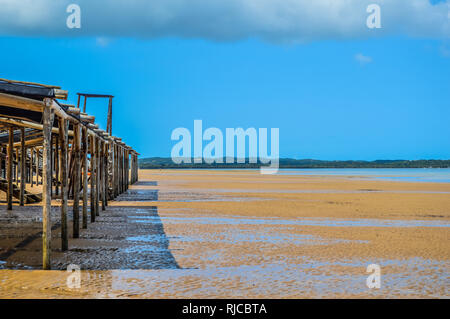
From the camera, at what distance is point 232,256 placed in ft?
26.9

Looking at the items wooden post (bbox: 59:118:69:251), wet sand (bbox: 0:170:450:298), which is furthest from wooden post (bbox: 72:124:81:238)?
wooden post (bbox: 59:118:69:251)

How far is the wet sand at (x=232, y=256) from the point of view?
605cm

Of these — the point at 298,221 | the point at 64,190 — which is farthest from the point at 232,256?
the point at 298,221

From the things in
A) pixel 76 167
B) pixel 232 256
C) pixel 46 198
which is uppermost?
pixel 76 167

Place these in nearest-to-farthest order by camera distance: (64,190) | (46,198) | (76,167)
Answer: (46,198) < (64,190) < (76,167)

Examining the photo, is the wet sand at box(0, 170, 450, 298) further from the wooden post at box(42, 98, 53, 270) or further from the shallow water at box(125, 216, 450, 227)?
the wooden post at box(42, 98, 53, 270)

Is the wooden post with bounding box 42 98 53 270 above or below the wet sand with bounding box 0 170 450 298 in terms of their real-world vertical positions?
above

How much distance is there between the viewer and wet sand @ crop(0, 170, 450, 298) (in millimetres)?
6047

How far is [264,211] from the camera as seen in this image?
51.5 ft

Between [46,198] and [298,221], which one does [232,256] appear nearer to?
[46,198]

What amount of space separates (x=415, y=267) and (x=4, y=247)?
6679mm

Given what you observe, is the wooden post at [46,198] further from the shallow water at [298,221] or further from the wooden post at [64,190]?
the shallow water at [298,221]

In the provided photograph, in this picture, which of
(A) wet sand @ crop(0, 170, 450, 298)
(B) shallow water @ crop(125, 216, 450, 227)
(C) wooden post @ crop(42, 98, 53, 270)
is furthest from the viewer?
(B) shallow water @ crop(125, 216, 450, 227)
